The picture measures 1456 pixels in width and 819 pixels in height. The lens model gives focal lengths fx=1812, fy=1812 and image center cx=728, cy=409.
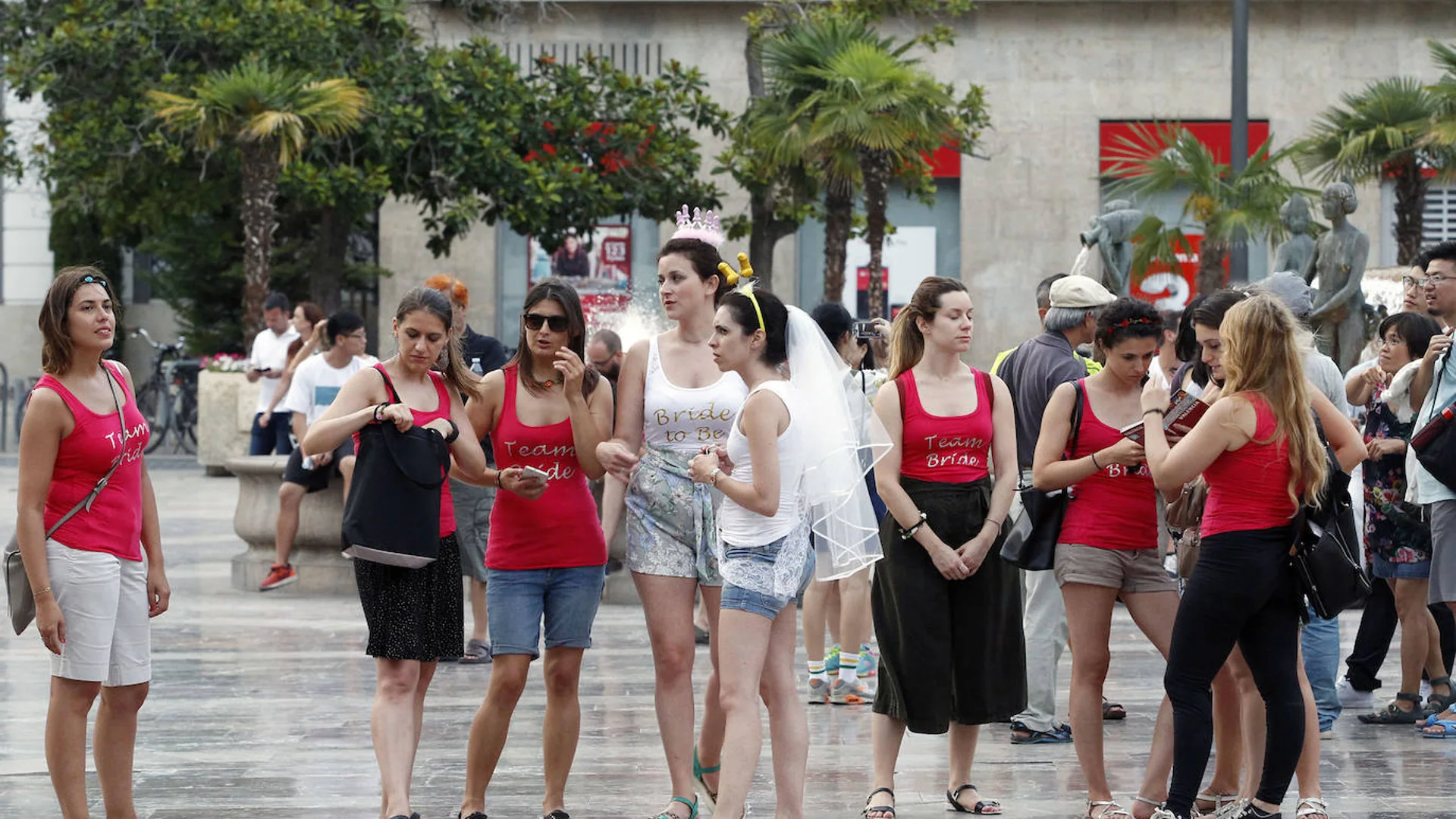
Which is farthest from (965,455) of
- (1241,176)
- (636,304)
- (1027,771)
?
(636,304)

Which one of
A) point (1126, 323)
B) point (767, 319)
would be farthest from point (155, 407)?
point (1126, 323)

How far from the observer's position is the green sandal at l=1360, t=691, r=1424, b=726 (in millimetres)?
8172

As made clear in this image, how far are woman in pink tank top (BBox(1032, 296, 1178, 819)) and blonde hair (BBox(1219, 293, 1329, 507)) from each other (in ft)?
1.91

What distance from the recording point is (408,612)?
6.13 metres

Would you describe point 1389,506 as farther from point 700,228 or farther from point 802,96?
point 802,96

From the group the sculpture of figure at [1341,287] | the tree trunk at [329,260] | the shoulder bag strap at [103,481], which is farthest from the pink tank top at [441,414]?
the tree trunk at [329,260]

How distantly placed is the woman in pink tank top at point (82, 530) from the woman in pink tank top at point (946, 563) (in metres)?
2.54

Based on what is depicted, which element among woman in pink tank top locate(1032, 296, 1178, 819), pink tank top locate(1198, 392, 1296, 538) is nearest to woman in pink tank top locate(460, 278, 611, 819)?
woman in pink tank top locate(1032, 296, 1178, 819)

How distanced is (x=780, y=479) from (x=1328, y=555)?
1735 millimetres

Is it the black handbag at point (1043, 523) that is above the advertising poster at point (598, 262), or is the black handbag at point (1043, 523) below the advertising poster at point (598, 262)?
below

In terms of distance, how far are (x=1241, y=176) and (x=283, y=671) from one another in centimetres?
936

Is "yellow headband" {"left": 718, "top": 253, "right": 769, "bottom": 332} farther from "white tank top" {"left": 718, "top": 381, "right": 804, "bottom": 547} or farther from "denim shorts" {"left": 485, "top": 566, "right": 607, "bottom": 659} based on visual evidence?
"denim shorts" {"left": 485, "top": 566, "right": 607, "bottom": 659}

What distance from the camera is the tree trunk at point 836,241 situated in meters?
22.5

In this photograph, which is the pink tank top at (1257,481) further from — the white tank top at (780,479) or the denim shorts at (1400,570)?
the denim shorts at (1400,570)
